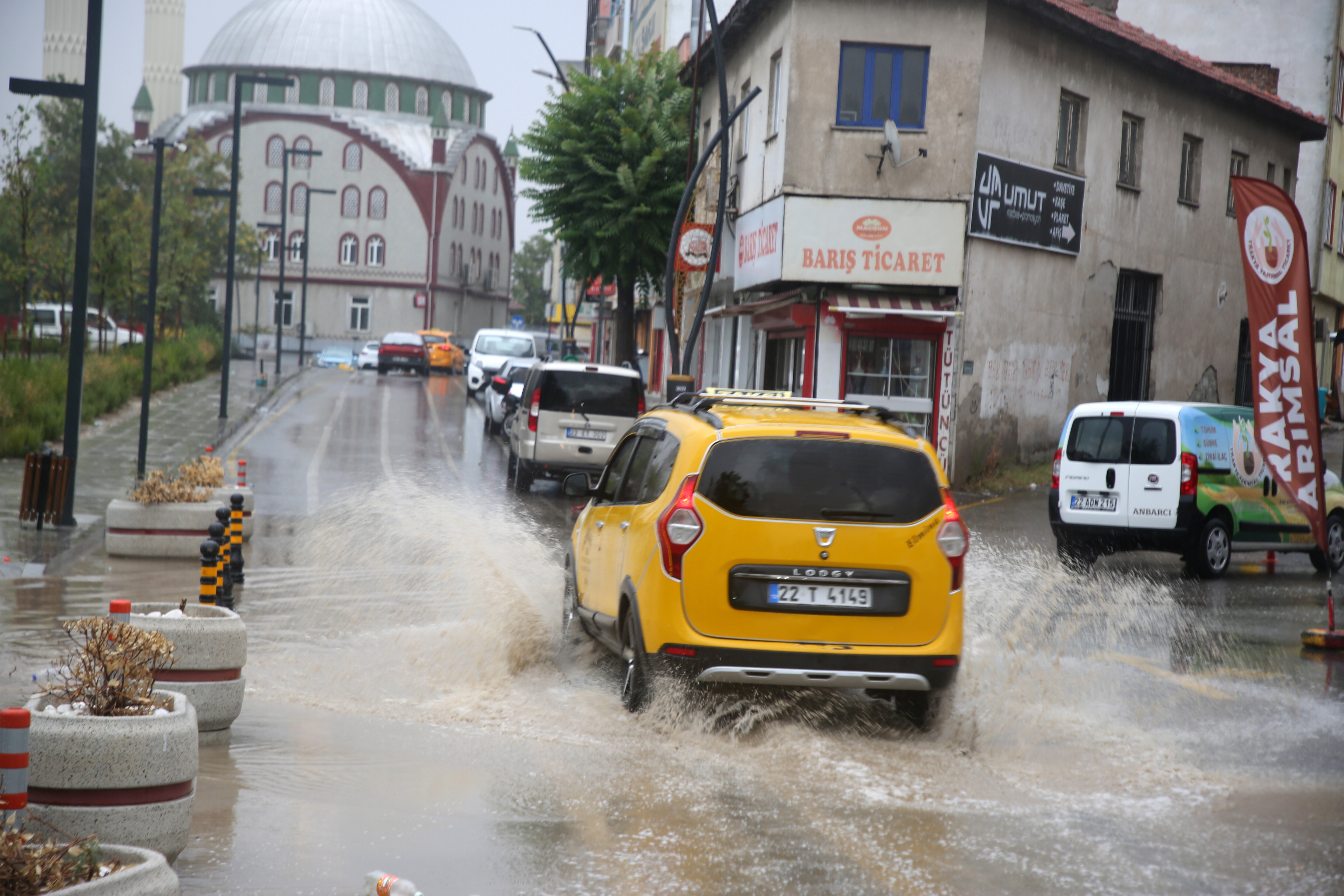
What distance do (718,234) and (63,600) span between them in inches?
575

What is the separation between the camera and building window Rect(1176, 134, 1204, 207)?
27.8 meters

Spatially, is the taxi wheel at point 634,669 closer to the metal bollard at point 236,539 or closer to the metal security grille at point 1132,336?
the metal bollard at point 236,539

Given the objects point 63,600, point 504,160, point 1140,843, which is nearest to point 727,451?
point 1140,843

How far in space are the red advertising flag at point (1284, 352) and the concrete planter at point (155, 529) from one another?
347 inches

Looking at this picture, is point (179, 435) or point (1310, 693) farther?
point (179, 435)

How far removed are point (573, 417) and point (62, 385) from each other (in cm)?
964

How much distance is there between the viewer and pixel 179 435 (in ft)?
84.0

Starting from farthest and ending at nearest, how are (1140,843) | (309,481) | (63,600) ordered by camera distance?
(309,481) → (63,600) → (1140,843)

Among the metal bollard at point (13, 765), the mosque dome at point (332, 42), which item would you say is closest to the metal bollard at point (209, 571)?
the metal bollard at point (13, 765)

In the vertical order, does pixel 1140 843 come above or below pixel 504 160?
below

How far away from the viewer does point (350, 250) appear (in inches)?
3538

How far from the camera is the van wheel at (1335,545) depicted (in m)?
15.1

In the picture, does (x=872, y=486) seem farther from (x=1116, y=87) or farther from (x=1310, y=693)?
(x=1116, y=87)

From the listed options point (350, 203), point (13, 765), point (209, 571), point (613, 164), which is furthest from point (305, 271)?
point (13, 765)
